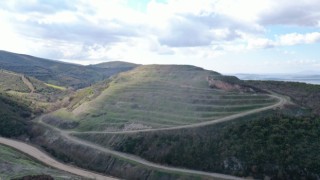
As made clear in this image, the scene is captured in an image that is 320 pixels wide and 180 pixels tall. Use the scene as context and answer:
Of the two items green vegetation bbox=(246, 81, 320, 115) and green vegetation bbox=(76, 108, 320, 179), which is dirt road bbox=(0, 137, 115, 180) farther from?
green vegetation bbox=(246, 81, 320, 115)

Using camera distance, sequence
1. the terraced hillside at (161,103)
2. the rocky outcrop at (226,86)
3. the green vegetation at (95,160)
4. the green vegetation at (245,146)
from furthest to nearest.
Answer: the rocky outcrop at (226,86), the terraced hillside at (161,103), the green vegetation at (95,160), the green vegetation at (245,146)

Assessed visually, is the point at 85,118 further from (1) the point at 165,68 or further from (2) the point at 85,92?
(1) the point at 165,68

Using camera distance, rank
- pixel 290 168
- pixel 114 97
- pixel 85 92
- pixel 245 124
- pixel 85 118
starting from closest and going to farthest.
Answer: pixel 290 168 → pixel 245 124 → pixel 85 118 → pixel 114 97 → pixel 85 92

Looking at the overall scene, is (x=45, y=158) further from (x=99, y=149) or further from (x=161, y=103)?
(x=161, y=103)

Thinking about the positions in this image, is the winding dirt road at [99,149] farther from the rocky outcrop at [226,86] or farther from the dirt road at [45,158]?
the rocky outcrop at [226,86]

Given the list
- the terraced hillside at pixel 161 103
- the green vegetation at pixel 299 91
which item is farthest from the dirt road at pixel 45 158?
the green vegetation at pixel 299 91

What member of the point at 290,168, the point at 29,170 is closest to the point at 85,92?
the point at 29,170

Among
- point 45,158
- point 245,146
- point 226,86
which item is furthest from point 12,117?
point 245,146
